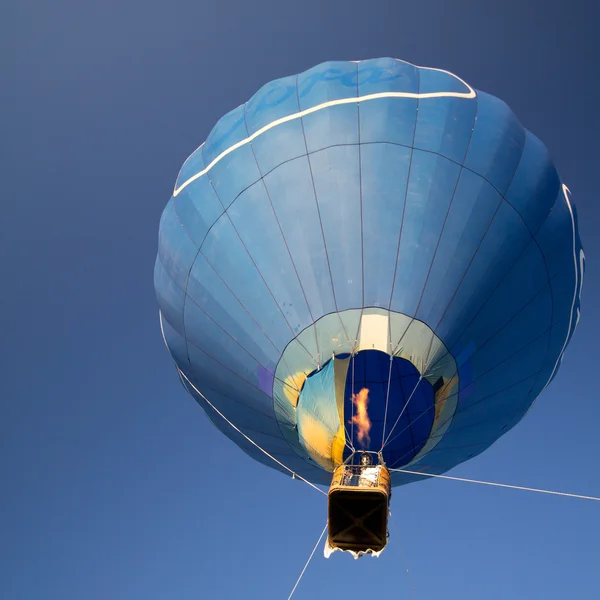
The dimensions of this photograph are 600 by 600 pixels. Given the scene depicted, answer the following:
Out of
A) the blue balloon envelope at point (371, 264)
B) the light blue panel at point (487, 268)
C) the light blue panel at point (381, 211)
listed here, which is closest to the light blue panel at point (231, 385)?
the blue balloon envelope at point (371, 264)

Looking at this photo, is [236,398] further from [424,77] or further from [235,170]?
[424,77]

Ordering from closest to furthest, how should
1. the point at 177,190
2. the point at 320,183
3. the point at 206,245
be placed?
the point at 320,183
the point at 206,245
the point at 177,190

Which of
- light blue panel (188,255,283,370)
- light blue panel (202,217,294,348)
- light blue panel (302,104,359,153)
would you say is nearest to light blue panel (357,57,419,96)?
light blue panel (302,104,359,153)

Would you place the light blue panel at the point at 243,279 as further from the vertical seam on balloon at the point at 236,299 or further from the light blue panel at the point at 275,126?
the light blue panel at the point at 275,126

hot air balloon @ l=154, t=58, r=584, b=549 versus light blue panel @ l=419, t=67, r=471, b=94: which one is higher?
light blue panel @ l=419, t=67, r=471, b=94

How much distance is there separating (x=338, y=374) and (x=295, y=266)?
1296 mm

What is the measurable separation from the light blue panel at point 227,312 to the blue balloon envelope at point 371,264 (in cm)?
2

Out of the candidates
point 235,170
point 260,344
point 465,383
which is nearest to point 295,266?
point 260,344

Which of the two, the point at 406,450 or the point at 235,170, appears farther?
the point at 235,170

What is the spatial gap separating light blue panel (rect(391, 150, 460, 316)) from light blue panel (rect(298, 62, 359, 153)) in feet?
2.89

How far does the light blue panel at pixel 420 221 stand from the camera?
7.08 metres

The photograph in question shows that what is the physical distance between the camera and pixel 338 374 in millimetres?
7039

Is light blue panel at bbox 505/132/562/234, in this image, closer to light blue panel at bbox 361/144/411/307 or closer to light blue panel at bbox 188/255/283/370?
light blue panel at bbox 361/144/411/307

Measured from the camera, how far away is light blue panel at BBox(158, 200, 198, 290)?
8.30m
